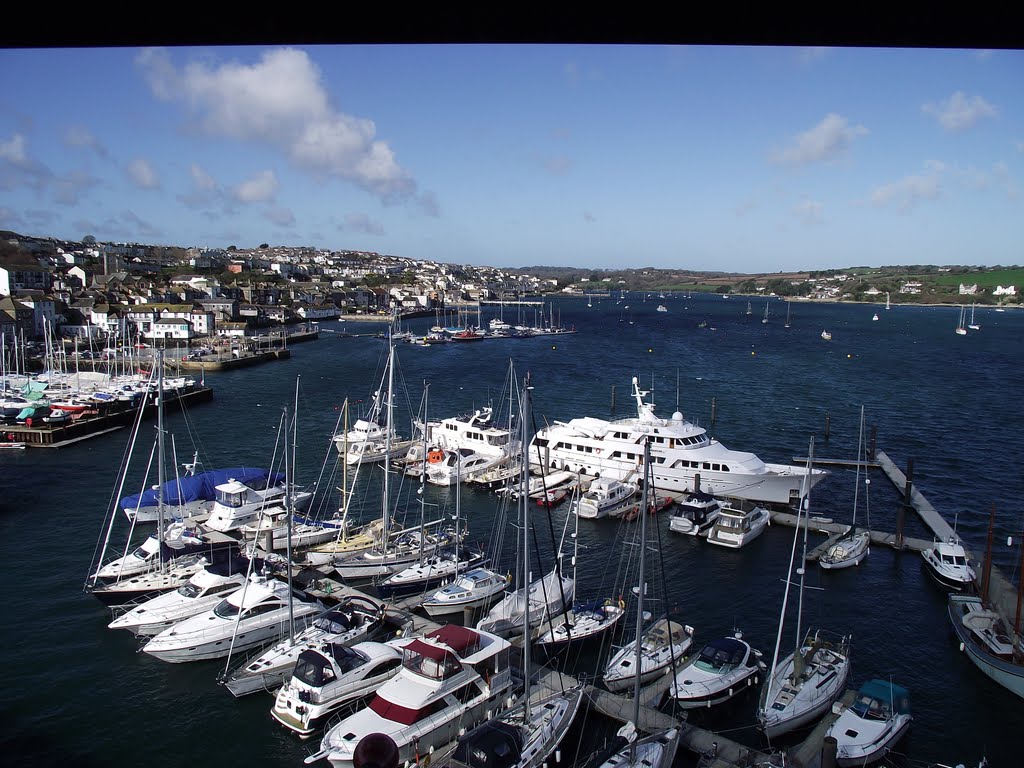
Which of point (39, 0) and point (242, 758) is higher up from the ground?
point (39, 0)

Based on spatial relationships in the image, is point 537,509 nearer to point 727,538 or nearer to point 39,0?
point 727,538

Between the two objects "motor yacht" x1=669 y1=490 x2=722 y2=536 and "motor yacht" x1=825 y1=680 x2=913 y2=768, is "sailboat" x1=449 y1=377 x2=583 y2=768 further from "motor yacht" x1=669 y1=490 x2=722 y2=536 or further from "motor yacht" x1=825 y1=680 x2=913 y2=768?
"motor yacht" x1=669 y1=490 x2=722 y2=536

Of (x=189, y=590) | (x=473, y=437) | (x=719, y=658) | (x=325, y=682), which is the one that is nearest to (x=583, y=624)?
(x=719, y=658)

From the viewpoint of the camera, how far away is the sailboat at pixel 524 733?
6883 mm

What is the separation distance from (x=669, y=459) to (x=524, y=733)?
10859 mm

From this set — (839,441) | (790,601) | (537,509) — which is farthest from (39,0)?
(839,441)

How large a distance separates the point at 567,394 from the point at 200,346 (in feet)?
82.9

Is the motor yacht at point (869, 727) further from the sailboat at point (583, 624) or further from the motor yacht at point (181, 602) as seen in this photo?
the motor yacht at point (181, 602)

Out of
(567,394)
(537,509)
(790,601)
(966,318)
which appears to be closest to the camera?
(790,601)

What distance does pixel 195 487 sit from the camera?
15125 mm

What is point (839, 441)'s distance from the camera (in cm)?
2333

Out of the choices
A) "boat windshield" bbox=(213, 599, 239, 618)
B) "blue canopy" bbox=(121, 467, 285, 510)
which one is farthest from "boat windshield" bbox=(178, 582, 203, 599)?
"blue canopy" bbox=(121, 467, 285, 510)

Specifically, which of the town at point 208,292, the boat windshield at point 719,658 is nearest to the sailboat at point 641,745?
the boat windshield at point 719,658

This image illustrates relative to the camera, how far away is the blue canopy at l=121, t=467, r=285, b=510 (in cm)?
1473
